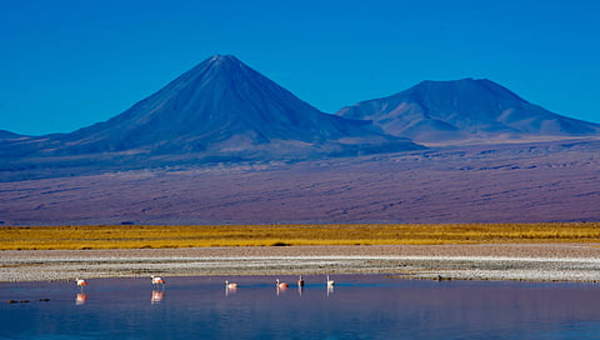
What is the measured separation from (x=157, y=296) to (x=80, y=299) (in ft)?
6.63

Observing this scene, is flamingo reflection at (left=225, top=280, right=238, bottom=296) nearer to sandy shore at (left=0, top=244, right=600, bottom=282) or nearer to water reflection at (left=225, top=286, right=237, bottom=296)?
water reflection at (left=225, top=286, right=237, bottom=296)

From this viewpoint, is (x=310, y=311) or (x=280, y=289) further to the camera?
(x=280, y=289)

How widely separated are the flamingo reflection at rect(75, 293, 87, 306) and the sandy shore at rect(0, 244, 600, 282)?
612cm

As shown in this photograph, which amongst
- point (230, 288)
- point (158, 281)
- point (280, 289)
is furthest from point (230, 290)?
point (158, 281)

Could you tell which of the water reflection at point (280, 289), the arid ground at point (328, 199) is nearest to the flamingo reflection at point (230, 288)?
the water reflection at point (280, 289)

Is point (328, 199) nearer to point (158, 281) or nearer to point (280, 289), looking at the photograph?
point (158, 281)

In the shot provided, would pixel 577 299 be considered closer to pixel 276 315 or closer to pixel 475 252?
pixel 276 315

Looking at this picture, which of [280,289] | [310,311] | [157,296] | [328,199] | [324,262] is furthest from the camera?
[328,199]

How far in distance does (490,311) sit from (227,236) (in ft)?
160

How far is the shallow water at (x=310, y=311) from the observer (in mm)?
20406

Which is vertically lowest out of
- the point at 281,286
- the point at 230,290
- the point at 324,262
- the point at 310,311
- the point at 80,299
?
the point at 310,311

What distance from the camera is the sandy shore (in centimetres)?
3397

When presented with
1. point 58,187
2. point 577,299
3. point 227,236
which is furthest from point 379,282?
point 58,187

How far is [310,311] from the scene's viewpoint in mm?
23766
